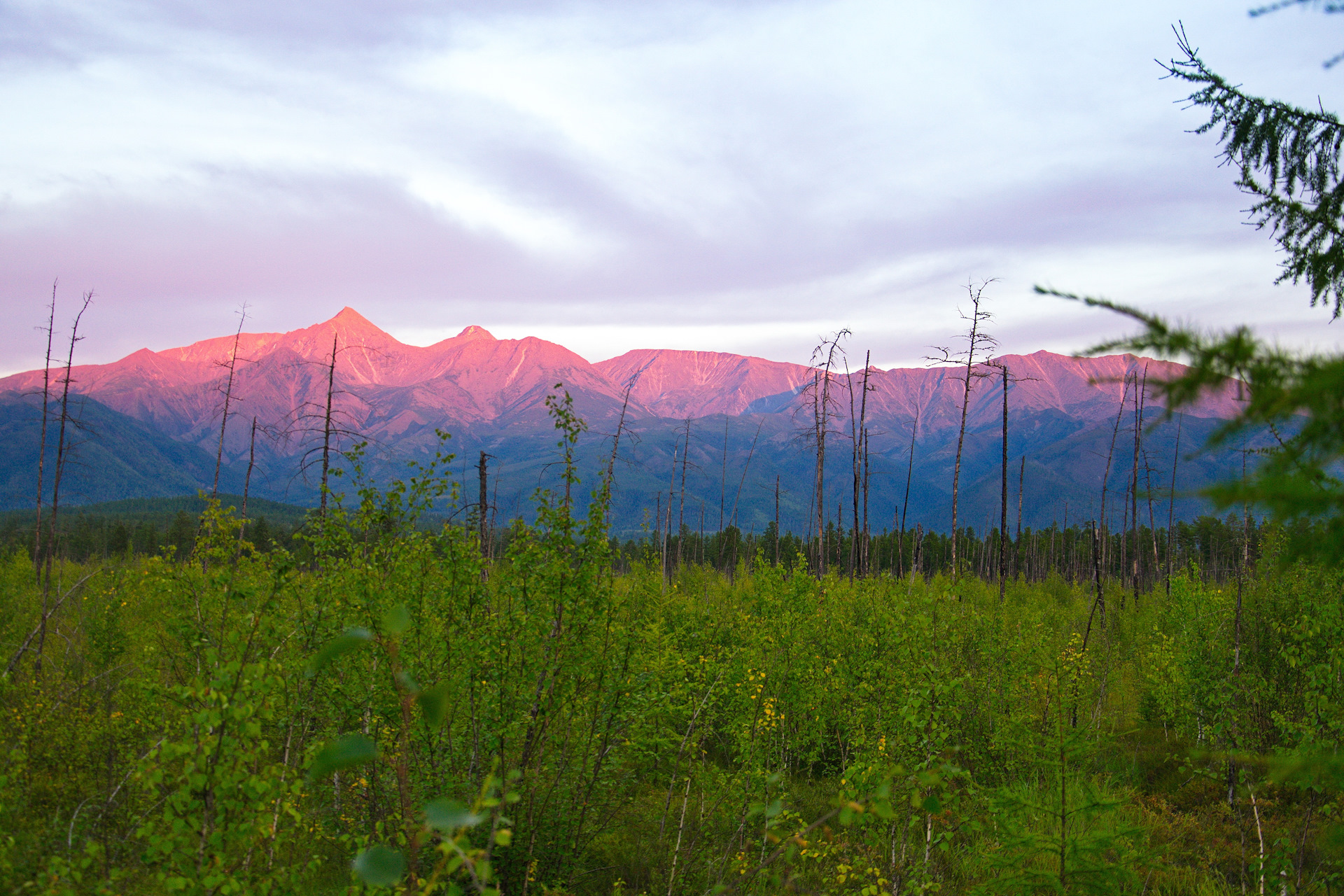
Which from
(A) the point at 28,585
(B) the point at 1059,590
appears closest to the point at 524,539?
(A) the point at 28,585

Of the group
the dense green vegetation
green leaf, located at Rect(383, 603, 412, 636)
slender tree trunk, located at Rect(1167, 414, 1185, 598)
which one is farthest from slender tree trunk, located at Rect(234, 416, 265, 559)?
slender tree trunk, located at Rect(1167, 414, 1185, 598)

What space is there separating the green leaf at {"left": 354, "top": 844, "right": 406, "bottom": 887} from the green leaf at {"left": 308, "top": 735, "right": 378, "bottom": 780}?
0.49 ft

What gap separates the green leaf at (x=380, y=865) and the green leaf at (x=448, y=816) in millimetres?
77

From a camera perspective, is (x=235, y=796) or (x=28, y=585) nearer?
(x=235, y=796)

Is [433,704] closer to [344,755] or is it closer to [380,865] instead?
[344,755]

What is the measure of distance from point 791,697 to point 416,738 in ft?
20.3

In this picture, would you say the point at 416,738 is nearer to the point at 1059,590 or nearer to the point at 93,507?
the point at 1059,590

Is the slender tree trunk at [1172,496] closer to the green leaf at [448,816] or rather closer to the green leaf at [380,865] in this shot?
the green leaf at [448,816]

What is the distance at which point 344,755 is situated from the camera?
→ 127 centimetres

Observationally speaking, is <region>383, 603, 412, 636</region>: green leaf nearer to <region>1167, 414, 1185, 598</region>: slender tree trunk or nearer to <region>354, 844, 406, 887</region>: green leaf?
<region>354, 844, 406, 887</region>: green leaf

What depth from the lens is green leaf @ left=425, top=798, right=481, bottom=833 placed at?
118 cm

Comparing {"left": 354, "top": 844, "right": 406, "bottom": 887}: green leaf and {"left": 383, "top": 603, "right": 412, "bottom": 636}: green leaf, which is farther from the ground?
{"left": 383, "top": 603, "right": 412, "bottom": 636}: green leaf

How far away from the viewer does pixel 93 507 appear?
433 ft

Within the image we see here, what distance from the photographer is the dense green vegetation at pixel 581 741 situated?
2.99 metres
